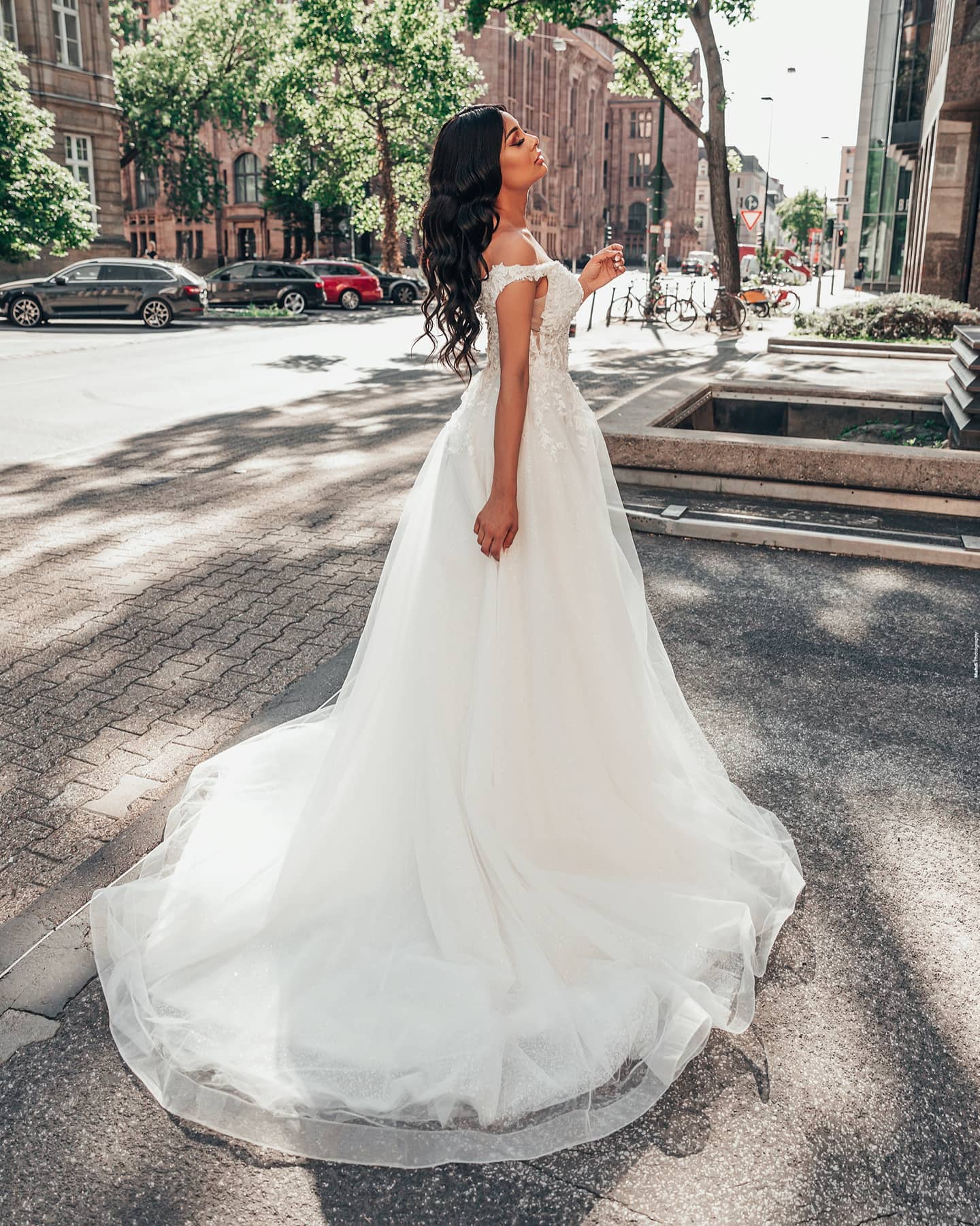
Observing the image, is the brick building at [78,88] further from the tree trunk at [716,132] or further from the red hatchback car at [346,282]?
the tree trunk at [716,132]

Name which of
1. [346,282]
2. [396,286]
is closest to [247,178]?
[396,286]

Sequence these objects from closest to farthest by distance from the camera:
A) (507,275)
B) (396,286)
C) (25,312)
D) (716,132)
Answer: (507,275) → (716,132) → (25,312) → (396,286)

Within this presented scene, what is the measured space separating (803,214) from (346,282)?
8579 centimetres

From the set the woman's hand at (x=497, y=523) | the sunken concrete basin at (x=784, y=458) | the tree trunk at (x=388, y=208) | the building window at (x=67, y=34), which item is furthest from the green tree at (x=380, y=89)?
the woman's hand at (x=497, y=523)

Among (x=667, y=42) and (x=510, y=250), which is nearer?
(x=510, y=250)

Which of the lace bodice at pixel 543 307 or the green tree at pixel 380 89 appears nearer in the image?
the lace bodice at pixel 543 307

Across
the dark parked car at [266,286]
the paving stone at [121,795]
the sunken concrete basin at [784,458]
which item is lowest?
the paving stone at [121,795]

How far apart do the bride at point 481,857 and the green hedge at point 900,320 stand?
58.9ft

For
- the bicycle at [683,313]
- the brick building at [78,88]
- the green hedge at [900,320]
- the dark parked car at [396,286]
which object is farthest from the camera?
the dark parked car at [396,286]

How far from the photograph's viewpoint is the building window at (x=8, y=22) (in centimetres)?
3509

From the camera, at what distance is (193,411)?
13.2 m

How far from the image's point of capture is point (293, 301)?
110ft

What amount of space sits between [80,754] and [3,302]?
2566 cm

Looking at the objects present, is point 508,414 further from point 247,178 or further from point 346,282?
point 247,178
